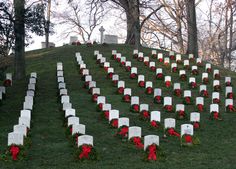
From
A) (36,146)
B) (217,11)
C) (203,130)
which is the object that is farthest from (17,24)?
(217,11)

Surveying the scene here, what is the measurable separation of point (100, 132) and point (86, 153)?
2.62 meters

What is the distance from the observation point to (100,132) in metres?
12.3

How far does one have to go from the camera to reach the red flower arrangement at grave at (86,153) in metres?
9.70

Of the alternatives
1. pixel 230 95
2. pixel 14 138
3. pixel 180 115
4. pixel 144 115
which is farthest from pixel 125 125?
pixel 230 95

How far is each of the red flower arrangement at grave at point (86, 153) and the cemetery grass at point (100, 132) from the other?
143 millimetres

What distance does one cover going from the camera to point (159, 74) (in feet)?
68.9

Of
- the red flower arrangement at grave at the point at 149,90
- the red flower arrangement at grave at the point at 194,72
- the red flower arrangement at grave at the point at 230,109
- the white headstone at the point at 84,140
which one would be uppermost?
the red flower arrangement at grave at the point at 194,72

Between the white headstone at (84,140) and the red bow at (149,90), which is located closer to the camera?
the white headstone at (84,140)

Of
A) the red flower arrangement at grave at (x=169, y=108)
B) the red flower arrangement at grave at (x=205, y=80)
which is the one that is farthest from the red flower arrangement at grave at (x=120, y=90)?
the red flower arrangement at grave at (x=205, y=80)

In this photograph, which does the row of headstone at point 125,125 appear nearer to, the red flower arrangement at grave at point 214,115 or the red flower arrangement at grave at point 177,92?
the red flower arrangement at grave at point 214,115

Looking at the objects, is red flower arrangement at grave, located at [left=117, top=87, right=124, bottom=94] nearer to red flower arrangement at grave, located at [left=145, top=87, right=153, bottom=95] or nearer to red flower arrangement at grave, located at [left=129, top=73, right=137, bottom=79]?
red flower arrangement at grave, located at [left=145, top=87, right=153, bottom=95]

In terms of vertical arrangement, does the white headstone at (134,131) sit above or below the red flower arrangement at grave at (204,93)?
below

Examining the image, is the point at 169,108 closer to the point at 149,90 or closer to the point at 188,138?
the point at 149,90

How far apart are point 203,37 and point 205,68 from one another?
2599 cm
